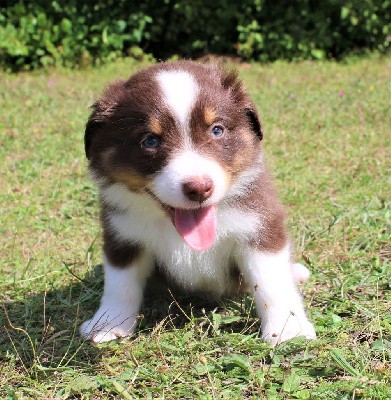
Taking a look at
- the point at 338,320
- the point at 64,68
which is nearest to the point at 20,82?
the point at 64,68

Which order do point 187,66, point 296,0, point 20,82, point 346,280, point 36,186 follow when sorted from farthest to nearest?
point 296,0 < point 20,82 < point 36,186 < point 346,280 < point 187,66

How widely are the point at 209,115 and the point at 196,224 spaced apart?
53cm

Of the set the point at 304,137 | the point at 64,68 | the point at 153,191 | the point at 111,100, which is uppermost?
the point at 111,100

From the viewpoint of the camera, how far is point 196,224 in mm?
3025

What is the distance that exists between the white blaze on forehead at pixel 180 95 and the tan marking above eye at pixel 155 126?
0.29 feet

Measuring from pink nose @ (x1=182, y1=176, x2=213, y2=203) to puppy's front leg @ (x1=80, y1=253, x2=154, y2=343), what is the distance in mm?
723

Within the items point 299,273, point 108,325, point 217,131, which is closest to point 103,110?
point 217,131

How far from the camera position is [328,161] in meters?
5.99

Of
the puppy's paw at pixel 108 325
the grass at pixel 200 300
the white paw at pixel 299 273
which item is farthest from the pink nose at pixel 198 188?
the white paw at pixel 299 273

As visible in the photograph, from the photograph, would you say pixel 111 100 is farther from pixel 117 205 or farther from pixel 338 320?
pixel 338 320

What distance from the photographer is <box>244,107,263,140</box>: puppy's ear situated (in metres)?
3.20

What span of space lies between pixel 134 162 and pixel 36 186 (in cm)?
281

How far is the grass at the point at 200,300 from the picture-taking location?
9.40ft

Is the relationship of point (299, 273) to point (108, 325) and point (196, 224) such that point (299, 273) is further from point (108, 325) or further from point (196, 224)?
point (108, 325)
